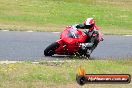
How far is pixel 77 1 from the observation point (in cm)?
3772

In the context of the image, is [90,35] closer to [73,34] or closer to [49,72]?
[73,34]

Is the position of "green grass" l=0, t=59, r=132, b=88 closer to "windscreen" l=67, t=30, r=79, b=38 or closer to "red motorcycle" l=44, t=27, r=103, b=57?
"red motorcycle" l=44, t=27, r=103, b=57

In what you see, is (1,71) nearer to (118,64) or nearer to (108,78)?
(118,64)

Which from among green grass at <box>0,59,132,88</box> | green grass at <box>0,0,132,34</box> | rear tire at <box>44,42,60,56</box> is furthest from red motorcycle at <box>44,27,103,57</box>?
green grass at <box>0,0,132,34</box>

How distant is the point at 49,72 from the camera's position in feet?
31.1

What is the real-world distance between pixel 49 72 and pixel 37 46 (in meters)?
6.39

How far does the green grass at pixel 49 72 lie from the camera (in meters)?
8.24

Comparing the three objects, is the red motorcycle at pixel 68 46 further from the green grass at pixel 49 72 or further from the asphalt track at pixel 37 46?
the green grass at pixel 49 72

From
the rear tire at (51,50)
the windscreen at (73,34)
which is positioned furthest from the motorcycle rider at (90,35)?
the rear tire at (51,50)

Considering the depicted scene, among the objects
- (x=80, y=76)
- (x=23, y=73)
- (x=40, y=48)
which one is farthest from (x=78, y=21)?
(x=80, y=76)

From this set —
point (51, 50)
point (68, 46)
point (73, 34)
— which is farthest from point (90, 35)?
point (51, 50)

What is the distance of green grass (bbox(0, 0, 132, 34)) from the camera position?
77.3 feet

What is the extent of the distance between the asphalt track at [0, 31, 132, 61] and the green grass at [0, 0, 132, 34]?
199 centimetres

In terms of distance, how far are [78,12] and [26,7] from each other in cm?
340
